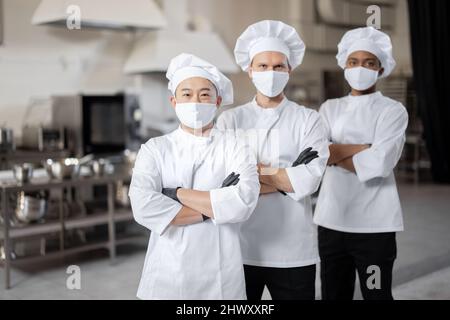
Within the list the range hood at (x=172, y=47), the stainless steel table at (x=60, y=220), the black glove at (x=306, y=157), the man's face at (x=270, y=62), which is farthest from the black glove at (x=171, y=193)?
the range hood at (x=172, y=47)

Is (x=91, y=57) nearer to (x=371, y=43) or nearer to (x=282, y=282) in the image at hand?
(x=371, y=43)

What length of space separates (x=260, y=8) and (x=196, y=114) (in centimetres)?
185

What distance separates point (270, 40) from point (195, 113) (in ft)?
1.27

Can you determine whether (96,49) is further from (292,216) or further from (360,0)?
(292,216)

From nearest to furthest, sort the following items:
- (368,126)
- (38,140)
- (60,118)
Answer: (368,126) → (38,140) → (60,118)

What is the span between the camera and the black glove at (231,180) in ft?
4.65

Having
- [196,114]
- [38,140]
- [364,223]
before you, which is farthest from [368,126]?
[38,140]

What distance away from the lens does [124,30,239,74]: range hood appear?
16.3 feet

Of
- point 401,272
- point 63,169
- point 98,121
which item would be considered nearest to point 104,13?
point 63,169

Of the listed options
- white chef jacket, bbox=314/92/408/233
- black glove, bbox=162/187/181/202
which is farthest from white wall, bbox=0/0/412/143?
black glove, bbox=162/187/181/202

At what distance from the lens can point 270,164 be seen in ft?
5.54

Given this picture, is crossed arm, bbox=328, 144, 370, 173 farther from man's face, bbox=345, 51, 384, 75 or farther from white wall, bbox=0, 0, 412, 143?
white wall, bbox=0, 0, 412, 143

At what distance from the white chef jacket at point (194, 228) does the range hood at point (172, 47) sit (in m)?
3.49

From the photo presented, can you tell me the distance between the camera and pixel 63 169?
10.5ft
